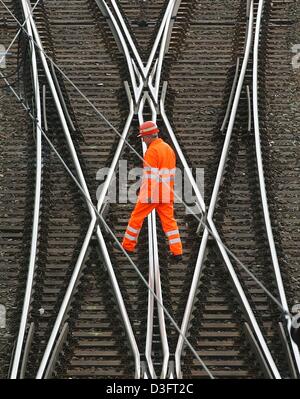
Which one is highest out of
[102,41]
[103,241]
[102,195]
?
[102,41]

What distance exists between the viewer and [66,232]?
10.5m

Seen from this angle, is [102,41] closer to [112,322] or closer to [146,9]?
[146,9]

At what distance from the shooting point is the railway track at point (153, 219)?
344 inches

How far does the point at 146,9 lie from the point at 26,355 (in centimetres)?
906

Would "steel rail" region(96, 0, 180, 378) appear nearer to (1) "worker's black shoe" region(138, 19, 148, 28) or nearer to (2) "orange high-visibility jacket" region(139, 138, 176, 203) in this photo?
(1) "worker's black shoe" region(138, 19, 148, 28)

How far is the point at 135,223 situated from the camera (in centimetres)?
969

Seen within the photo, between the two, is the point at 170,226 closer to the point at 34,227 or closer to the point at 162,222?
the point at 162,222

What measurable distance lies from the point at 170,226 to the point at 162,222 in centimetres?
11

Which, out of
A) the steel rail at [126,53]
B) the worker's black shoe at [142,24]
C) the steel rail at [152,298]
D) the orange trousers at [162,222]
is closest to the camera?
the steel rail at [152,298]

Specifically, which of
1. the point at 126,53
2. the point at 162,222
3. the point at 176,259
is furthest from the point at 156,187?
the point at 126,53

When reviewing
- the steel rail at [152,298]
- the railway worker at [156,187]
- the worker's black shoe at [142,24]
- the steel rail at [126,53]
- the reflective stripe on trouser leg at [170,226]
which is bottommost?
the steel rail at [152,298]

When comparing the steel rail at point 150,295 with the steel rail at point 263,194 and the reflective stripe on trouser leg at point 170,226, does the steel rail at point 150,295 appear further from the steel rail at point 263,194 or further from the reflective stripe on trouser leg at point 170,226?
the steel rail at point 263,194

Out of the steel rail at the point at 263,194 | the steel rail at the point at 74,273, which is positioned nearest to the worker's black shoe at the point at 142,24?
the steel rail at the point at 263,194
